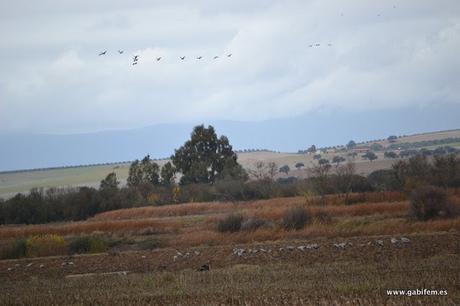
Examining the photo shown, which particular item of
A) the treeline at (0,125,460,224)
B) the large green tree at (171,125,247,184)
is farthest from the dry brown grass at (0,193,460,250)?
the large green tree at (171,125,247,184)

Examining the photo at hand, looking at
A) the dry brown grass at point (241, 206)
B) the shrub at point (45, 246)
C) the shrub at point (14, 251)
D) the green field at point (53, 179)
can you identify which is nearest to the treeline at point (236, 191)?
the dry brown grass at point (241, 206)

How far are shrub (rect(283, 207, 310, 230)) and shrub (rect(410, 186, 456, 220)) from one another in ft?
19.4

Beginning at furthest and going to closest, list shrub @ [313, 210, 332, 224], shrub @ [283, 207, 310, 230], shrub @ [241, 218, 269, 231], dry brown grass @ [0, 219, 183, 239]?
dry brown grass @ [0, 219, 183, 239], shrub @ [313, 210, 332, 224], shrub @ [241, 218, 269, 231], shrub @ [283, 207, 310, 230]

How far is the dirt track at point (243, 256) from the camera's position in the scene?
2425 cm

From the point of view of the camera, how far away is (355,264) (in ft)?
70.2

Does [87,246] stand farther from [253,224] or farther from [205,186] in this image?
[205,186]

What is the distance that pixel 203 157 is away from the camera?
96938 millimetres

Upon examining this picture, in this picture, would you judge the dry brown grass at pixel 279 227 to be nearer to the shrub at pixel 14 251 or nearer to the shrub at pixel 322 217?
the shrub at pixel 322 217

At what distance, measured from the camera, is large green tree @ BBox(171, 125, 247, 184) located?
94.4 metres

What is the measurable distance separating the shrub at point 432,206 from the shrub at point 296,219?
5909mm

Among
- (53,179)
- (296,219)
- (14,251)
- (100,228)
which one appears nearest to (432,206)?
(296,219)

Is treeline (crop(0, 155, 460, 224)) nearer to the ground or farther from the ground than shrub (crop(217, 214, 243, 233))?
farther from the ground

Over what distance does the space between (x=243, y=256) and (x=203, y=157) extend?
70.9m

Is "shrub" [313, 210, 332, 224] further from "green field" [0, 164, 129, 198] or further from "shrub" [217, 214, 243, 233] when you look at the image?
"green field" [0, 164, 129, 198]
